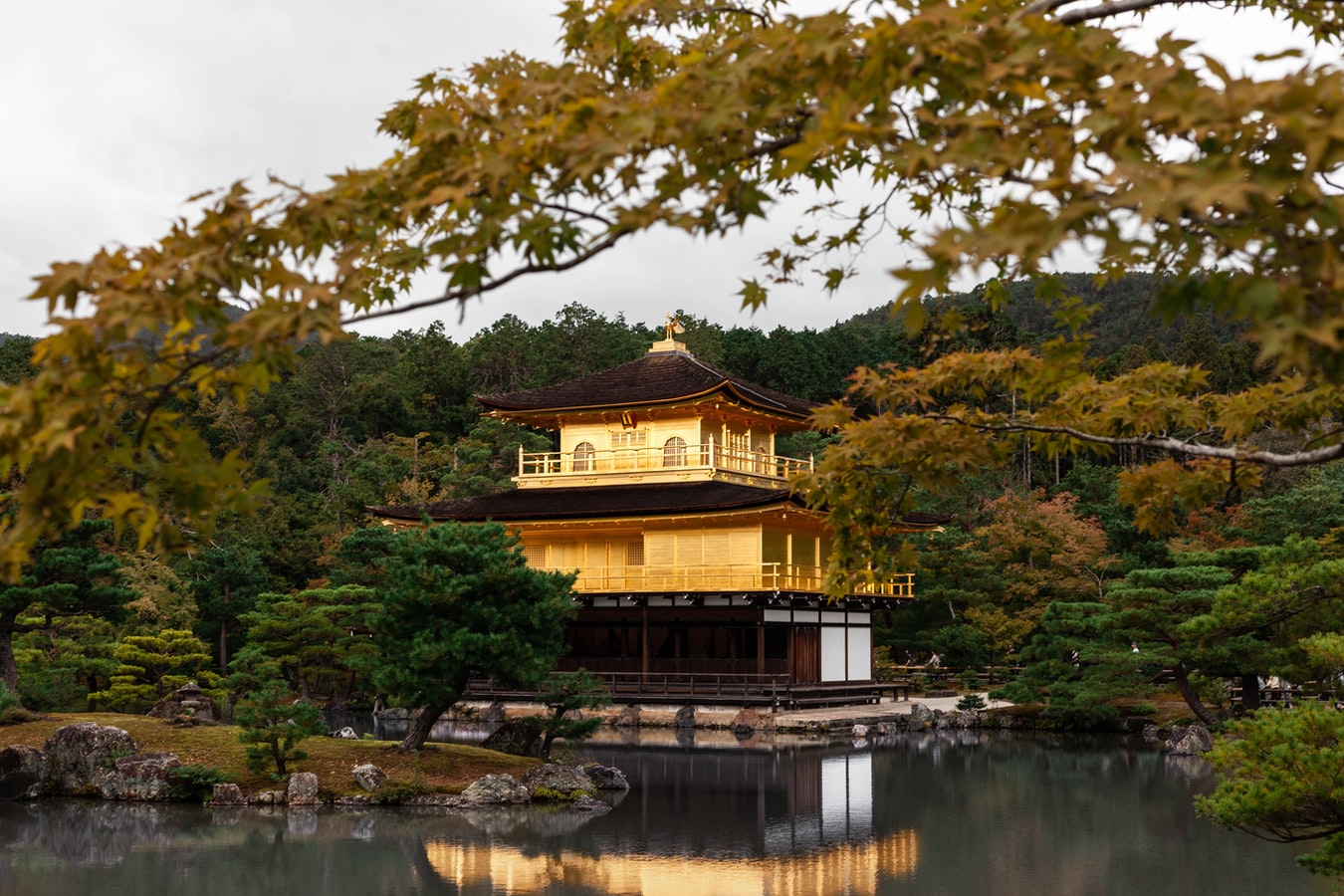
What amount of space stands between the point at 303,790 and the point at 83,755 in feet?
10.3

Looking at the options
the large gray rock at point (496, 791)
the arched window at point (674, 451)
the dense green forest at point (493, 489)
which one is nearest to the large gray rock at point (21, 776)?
the dense green forest at point (493, 489)

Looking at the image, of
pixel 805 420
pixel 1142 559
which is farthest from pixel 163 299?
pixel 1142 559

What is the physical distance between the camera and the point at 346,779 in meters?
14.8

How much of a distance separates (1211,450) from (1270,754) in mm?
2918

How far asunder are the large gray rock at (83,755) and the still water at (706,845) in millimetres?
608

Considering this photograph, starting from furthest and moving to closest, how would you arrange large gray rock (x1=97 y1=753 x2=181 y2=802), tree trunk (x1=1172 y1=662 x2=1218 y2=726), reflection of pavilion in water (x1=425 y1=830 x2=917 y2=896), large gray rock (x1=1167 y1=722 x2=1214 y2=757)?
tree trunk (x1=1172 y1=662 x2=1218 y2=726) < large gray rock (x1=1167 y1=722 x2=1214 y2=757) < large gray rock (x1=97 y1=753 x2=181 y2=802) < reflection of pavilion in water (x1=425 y1=830 x2=917 y2=896)

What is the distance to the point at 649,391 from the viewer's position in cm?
2995

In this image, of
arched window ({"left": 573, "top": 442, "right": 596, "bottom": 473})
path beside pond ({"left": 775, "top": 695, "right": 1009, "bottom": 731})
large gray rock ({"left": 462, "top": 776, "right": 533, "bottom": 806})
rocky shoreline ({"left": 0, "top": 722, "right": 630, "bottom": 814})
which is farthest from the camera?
arched window ({"left": 573, "top": 442, "right": 596, "bottom": 473})

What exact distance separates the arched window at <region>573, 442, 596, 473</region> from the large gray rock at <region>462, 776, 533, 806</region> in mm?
16773

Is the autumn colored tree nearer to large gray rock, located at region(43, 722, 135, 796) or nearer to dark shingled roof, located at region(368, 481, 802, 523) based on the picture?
large gray rock, located at region(43, 722, 135, 796)

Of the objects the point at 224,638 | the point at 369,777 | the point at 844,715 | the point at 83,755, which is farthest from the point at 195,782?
the point at 224,638

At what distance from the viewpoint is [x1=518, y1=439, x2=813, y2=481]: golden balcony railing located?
29859 millimetres

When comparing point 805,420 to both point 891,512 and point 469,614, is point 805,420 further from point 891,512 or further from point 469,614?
point 891,512

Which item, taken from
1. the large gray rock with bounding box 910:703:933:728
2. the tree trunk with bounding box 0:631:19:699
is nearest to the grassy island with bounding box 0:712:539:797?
the tree trunk with bounding box 0:631:19:699
